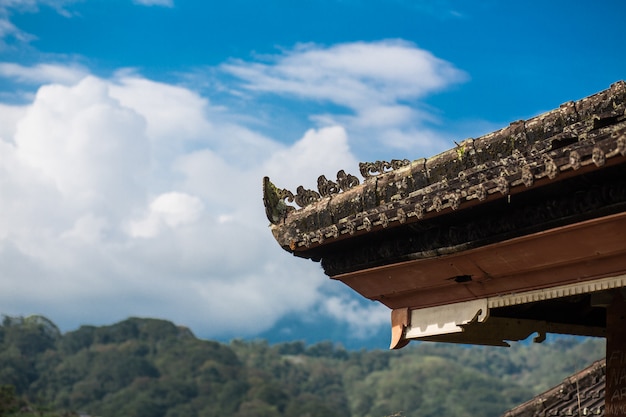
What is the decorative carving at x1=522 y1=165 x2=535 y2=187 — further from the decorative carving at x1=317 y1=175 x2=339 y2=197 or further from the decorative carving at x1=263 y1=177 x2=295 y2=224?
the decorative carving at x1=263 y1=177 x2=295 y2=224

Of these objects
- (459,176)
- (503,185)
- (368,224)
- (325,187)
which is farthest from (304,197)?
(503,185)


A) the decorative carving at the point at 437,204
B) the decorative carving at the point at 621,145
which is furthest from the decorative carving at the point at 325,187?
the decorative carving at the point at 621,145

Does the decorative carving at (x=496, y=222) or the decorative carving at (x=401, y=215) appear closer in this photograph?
the decorative carving at (x=496, y=222)

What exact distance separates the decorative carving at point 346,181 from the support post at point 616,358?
2088mm

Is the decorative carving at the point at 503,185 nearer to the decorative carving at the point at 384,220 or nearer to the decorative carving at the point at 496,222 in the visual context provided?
the decorative carving at the point at 496,222

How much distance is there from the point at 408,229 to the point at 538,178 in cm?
135

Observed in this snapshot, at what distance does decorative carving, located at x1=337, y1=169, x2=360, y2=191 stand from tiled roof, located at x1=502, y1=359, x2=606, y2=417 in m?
4.57

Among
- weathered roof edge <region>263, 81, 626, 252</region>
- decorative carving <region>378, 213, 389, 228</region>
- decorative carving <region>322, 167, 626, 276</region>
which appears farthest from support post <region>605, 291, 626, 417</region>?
decorative carving <region>378, 213, 389, 228</region>

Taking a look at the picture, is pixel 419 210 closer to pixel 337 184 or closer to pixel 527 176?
pixel 527 176

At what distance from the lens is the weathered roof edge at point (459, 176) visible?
16.2 feet

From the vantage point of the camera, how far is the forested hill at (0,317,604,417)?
2502 inches

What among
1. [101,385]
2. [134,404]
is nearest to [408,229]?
[134,404]

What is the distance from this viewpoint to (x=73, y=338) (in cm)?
7512

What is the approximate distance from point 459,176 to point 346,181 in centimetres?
133
